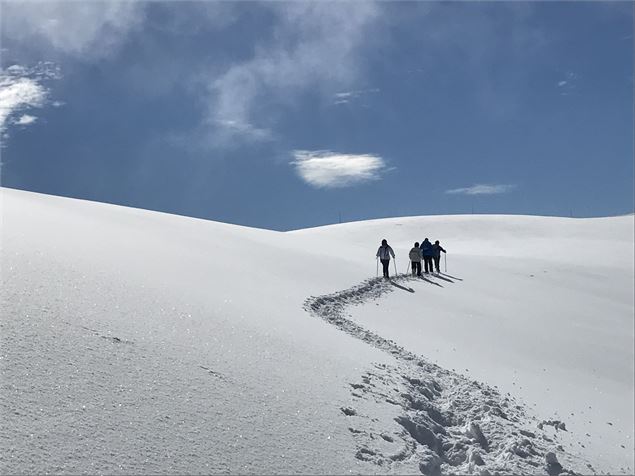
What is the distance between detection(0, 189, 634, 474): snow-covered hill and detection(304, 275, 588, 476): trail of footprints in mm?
30

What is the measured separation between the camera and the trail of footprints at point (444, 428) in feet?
21.3

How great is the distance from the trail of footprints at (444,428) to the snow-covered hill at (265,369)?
1.2 inches

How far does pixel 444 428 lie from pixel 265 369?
8.12 ft

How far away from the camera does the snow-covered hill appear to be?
5508 millimetres

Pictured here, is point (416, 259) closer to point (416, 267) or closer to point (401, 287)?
point (416, 267)

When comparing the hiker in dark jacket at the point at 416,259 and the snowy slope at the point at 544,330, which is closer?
the snowy slope at the point at 544,330

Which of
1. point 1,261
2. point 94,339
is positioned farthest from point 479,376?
point 1,261

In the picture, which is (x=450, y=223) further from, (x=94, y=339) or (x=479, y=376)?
(x=94, y=339)

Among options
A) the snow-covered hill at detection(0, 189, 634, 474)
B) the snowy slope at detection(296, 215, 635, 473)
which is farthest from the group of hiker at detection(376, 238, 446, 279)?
the snow-covered hill at detection(0, 189, 634, 474)

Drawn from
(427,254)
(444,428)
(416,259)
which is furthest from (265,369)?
(427,254)

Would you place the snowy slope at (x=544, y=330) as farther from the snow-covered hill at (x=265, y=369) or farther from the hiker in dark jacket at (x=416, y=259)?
the hiker in dark jacket at (x=416, y=259)

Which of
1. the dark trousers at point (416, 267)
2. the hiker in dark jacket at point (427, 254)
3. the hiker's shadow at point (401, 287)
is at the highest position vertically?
the hiker in dark jacket at point (427, 254)

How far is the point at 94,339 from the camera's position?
711 cm

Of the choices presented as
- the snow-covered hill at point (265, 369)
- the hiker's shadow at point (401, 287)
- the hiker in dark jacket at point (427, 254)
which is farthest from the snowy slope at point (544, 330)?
the hiker in dark jacket at point (427, 254)
